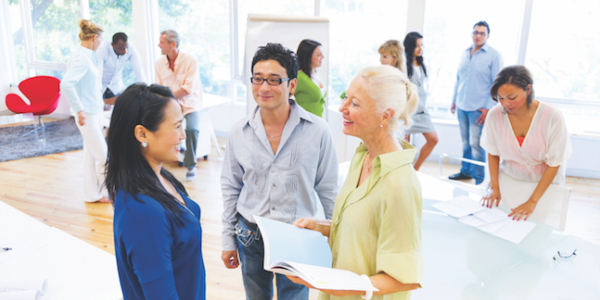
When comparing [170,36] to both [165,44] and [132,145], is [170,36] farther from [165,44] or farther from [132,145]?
[132,145]

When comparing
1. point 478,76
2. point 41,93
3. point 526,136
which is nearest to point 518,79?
point 526,136

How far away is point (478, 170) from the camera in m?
4.51

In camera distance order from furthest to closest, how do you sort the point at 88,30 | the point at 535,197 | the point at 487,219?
the point at 88,30, the point at 535,197, the point at 487,219

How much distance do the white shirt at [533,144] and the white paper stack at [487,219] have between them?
0.37 metres

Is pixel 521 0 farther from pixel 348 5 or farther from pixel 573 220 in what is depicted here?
pixel 573 220

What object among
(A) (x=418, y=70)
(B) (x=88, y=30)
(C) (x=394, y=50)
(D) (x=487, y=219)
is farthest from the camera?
(A) (x=418, y=70)

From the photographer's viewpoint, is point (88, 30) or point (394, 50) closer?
point (88, 30)

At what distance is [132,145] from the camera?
1223 mm

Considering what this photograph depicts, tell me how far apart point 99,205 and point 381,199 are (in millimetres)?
3584

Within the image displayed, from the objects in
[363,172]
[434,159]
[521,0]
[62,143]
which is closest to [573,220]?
[434,159]

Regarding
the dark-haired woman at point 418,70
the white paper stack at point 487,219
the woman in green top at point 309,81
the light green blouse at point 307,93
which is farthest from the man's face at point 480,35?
the white paper stack at point 487,219

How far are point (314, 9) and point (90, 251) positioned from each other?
4695mm

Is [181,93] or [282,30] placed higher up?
[282,30]

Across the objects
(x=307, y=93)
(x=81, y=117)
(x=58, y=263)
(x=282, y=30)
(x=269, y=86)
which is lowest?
(x=58, y=263)
